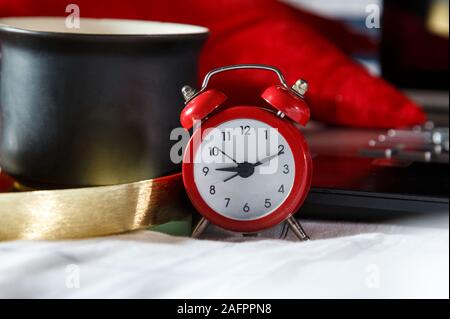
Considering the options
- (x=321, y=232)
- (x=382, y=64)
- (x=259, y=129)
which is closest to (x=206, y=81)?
(x=259, y=129)

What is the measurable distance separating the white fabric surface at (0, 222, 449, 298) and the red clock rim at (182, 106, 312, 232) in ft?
0.06

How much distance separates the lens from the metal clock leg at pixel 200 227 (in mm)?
625

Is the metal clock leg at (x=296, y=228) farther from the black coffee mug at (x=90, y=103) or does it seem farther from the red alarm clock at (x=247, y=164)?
the black coffee mug at (x=90, y=103)

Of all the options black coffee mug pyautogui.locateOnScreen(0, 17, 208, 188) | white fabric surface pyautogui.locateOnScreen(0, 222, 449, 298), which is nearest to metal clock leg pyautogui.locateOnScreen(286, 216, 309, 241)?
white fabric surface pyautogui.locateOnScreen(0, 222, 449, 298)

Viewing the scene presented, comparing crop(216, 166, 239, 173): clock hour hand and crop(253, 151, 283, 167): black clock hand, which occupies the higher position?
crop(253, 151, 283, 167): black clock hand

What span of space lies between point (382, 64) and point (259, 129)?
92 cm

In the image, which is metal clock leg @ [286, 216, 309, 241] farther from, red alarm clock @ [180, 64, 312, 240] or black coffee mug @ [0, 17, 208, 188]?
black coffee mug @ [0, 17, 208, 188]

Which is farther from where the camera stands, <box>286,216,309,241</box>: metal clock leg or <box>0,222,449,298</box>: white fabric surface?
<box>286,216,309,241</box>: metal clock leg

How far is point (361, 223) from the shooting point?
67cm

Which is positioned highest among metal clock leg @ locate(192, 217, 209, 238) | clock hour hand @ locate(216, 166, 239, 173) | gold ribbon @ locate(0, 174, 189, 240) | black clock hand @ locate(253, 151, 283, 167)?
black clock hand @ locate(253, 151, 283, 167)

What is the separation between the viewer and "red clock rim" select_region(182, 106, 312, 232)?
60cm

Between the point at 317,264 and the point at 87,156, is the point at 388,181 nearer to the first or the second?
the point at 317,264

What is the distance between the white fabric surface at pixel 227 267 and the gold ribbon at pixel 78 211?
0.04ft

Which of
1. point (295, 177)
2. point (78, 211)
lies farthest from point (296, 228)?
point (78, 211)
